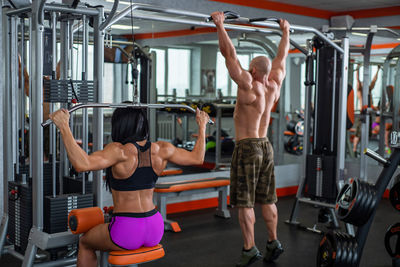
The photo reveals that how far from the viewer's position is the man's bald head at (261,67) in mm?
3703

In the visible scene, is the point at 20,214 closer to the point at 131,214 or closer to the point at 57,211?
the point at 57,211

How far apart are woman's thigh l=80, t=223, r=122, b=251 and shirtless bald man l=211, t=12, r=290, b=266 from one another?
1389 mm

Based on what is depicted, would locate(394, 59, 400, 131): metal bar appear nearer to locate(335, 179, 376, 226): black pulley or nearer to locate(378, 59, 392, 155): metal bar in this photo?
locate(378, 59, 392, 155): metal bar

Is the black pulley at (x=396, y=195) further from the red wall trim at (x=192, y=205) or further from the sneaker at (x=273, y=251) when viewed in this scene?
the red wall trim at (x=192, y=205)

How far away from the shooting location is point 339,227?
5.00m

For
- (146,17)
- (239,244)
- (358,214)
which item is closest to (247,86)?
(146,17)

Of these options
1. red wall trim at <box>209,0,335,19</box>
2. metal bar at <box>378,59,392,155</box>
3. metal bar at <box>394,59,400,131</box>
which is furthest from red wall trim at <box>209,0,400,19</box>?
metal bar at <box>394,59,400,131</box>

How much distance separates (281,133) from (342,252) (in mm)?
3844

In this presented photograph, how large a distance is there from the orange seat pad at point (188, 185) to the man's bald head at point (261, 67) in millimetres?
1592

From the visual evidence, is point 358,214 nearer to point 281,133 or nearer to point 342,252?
point 342,252

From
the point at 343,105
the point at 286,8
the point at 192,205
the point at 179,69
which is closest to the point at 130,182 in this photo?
the point at 343,105

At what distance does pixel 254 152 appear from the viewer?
3.75m

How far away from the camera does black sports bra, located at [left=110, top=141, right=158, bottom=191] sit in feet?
8.37

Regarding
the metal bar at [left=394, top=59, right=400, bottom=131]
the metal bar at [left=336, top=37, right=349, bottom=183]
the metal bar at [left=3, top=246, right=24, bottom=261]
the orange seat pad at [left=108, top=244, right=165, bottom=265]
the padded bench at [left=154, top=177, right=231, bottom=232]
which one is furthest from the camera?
the metal bar at [left=394, top=59, right=400, bottom=131]
